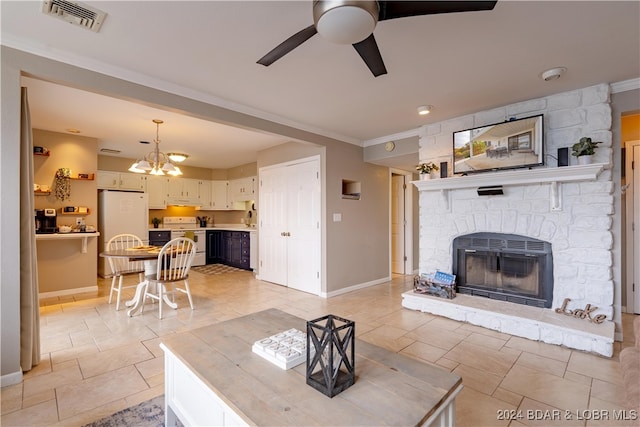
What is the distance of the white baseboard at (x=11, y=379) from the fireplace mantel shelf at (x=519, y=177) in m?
4.30

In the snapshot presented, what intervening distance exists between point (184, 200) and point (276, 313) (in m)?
6.01

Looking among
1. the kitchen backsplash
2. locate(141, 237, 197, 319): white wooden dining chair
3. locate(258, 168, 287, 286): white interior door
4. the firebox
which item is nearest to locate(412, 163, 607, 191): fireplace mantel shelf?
the firebox

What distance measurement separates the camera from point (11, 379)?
211 centimetres

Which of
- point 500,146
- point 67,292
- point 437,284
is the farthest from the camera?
point 67,292

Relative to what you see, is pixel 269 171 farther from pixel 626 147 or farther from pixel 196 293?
pixel 626 147

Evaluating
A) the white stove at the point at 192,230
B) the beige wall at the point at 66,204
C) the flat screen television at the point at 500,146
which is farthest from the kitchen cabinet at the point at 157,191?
the flat screen television at the point at 500,146

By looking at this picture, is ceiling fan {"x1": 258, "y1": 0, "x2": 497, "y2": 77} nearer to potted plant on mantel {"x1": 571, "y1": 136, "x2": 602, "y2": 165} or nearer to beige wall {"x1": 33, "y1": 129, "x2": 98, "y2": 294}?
potted plant on mantel {"x1": 571, "y1": 136, "x2": 602, "y2": 165}

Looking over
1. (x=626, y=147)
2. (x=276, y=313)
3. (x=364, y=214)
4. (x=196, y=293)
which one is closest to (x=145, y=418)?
(x=276, y=313)

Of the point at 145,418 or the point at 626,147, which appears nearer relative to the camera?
the point at 145,418

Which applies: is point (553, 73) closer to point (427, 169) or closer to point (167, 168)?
point (427, 169)

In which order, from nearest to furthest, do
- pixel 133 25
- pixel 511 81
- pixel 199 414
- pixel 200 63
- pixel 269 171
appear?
pixel 199 414, pixel 133 25, pixel 200 63, pixel 511 81, pixel 269 171

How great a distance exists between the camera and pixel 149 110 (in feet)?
11.6

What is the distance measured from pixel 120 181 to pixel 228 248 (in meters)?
2.69

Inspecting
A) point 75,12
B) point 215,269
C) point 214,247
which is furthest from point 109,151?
point 75,12
